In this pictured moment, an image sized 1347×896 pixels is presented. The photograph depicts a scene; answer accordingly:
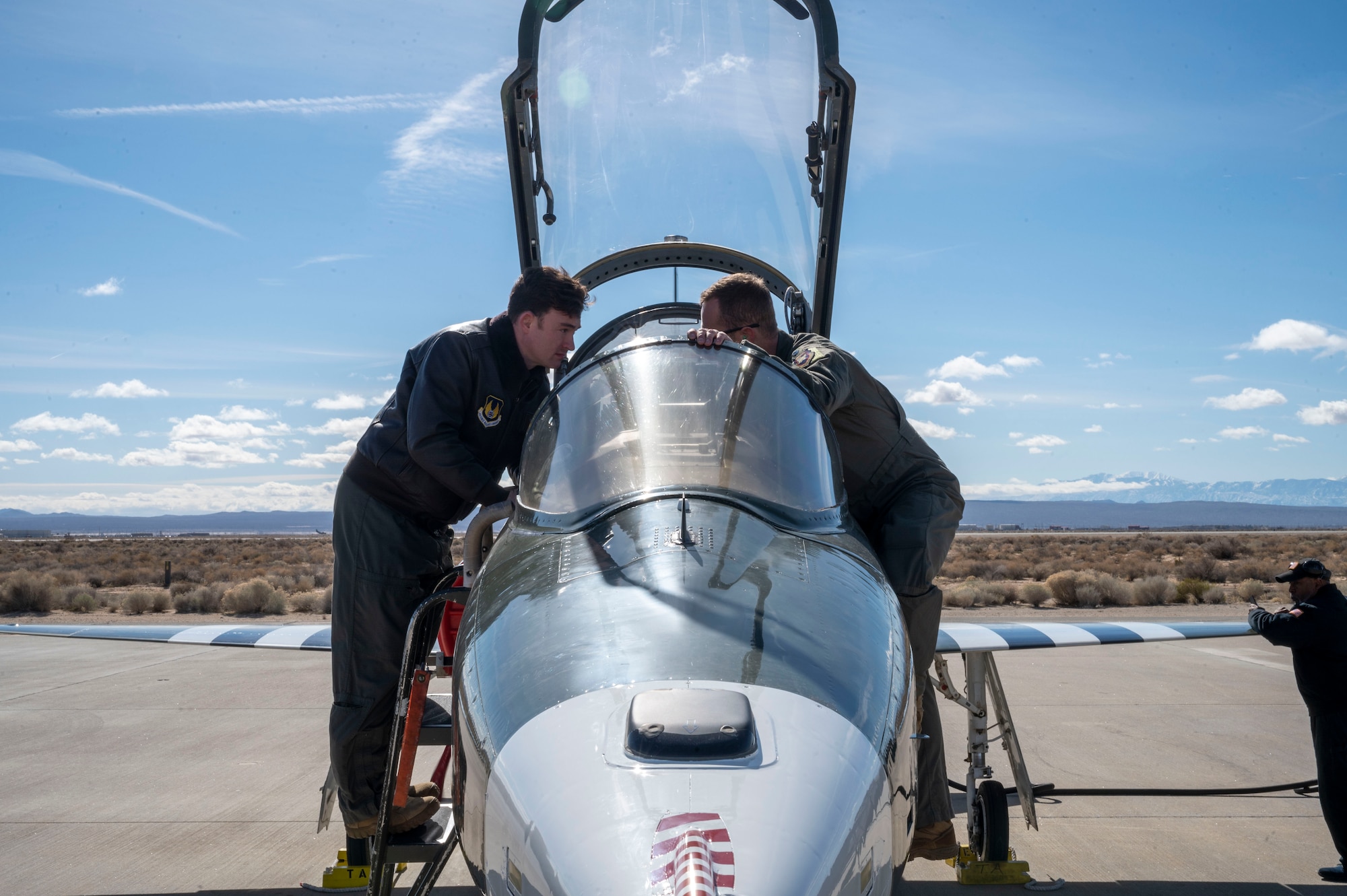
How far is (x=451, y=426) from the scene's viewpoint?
3.52m

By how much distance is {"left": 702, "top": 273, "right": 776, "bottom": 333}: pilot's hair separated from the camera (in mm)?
3520

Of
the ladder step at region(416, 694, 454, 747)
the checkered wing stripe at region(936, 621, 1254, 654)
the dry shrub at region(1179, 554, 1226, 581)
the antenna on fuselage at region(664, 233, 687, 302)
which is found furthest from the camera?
the dry shrub at region(1179, 554, 1226, 581)

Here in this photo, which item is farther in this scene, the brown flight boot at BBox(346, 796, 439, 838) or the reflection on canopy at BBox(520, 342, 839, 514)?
the brown flight boot at BBox(346, 796, 439, 838)

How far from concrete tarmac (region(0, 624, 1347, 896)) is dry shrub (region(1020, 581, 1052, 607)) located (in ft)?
35.2

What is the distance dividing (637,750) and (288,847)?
5180 mm

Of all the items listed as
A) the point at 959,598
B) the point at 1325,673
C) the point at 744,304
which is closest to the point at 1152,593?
the point at 959,598

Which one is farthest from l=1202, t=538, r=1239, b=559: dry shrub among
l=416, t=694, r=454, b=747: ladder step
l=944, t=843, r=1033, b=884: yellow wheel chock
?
l=416, t=694, r=454, b=747: ladder step

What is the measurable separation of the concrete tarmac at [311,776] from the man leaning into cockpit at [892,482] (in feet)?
1.72

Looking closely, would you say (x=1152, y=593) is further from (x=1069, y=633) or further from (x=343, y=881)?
(x=343, y=881)

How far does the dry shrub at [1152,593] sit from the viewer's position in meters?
23.2

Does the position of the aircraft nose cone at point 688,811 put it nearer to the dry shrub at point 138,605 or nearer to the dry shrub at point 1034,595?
the dry shrub at point 1034,595

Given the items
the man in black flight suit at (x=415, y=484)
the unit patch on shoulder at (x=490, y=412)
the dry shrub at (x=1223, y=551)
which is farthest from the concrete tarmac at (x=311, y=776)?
the dry shrub at (x=1223, y=551)

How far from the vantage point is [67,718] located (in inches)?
370

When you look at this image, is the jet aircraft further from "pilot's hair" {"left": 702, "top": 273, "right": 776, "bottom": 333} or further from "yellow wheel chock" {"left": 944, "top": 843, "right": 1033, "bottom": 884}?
"yellow wheel chock" {"left": 944, "top": 843, "right": 1033, "bottom": 884}
